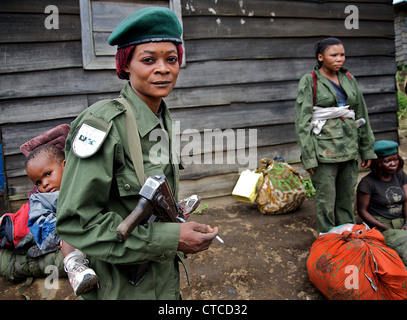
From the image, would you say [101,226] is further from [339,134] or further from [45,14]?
[45,14]

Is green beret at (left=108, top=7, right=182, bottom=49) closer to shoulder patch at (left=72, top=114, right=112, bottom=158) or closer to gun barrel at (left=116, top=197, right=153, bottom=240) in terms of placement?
shoulder patch at (left=72, top=114, right=112, bottom=158)

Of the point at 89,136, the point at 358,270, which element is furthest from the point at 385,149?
the point at 89,136

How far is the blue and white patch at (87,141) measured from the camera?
920 millimetres

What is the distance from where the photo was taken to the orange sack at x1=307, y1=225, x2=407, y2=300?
2141 millimetres

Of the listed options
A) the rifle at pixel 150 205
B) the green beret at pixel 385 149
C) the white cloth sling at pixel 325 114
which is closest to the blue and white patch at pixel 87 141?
the rifle at pixel 150 205

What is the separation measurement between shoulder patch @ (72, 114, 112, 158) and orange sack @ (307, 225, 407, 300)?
6.98 ft

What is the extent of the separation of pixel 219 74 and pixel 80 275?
3.66m

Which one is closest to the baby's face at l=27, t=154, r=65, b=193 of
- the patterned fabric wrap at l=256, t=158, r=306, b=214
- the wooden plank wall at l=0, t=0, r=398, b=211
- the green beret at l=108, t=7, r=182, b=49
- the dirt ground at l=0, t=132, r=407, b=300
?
the dirt ground at l=0, t=132, r=407, b=300

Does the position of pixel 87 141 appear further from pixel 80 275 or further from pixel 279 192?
pixel 279 192

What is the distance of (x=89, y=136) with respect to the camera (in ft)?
3.10

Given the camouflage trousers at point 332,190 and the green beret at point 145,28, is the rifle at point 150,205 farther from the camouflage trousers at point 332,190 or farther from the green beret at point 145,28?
the camouflage trousers at point 332,190
